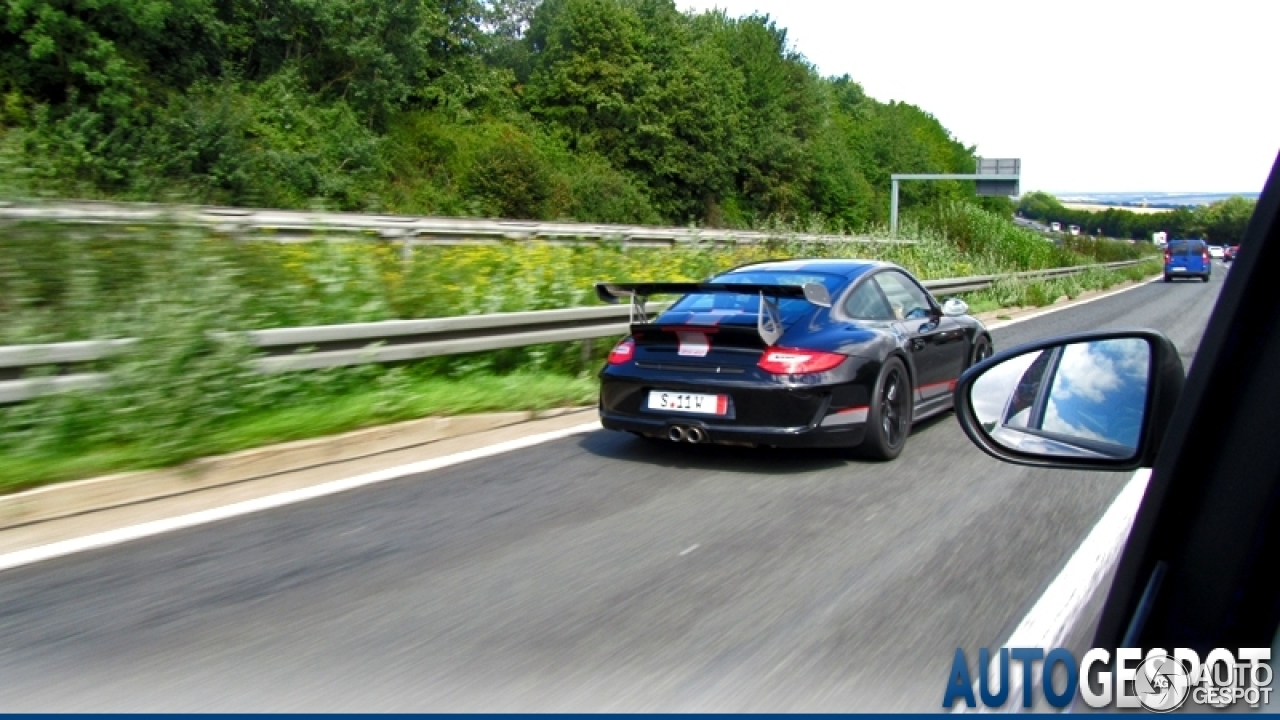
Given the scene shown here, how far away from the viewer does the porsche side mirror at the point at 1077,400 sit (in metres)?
2.19

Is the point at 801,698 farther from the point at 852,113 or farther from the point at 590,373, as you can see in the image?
the point at 852,113

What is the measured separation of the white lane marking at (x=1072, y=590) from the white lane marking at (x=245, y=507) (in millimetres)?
3874

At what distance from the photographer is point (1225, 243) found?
7.32ft

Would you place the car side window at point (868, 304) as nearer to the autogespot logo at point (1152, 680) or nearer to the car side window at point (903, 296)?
the car side window at point (903, 296)

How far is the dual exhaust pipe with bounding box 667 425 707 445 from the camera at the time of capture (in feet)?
23.5

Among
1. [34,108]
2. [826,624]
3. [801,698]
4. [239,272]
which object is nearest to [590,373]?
[239,272]

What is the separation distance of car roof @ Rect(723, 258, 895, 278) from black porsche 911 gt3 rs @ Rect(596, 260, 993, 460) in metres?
0.05

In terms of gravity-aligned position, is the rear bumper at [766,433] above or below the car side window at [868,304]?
below

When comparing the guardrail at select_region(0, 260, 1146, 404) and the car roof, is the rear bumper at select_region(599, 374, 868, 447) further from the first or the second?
the guardrail at select_region(0, 260, 1146, 404)

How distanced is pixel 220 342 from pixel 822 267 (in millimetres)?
4298

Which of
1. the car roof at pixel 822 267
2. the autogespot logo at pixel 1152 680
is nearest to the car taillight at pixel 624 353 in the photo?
the car roof at pixel 822 267

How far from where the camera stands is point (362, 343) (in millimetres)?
8633

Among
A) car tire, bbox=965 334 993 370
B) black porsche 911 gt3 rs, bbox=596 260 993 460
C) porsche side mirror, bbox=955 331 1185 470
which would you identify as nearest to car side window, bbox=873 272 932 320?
black porsche 911 gt3 rs, bbox=596 260 993 460

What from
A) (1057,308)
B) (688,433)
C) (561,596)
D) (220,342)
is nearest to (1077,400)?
(561,596)
